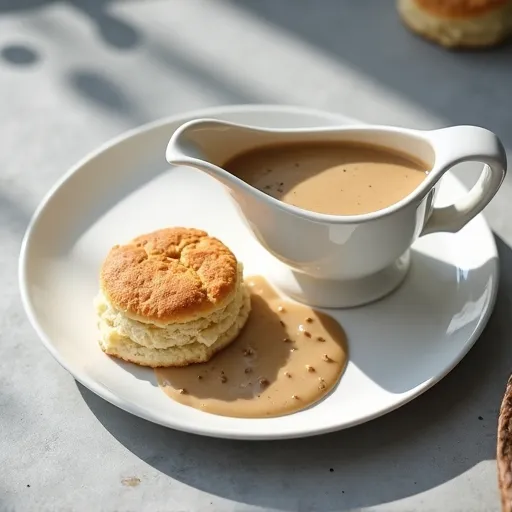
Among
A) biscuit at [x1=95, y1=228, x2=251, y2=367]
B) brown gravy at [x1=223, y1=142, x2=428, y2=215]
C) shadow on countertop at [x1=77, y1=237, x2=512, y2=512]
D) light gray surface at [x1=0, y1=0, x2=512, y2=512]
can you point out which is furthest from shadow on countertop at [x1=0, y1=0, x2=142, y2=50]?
shadow on countertop at [x1=77, y1=237, x2=512, y2=512]

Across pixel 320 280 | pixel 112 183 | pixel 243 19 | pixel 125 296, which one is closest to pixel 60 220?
pixel 112 183

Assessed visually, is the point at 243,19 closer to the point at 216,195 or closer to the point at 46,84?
the point at 46,84

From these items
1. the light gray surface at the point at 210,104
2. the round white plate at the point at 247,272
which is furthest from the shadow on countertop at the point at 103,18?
the round white plate at the point at 247,272

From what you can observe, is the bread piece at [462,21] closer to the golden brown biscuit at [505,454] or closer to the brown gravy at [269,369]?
the brown gravy at [269,369]

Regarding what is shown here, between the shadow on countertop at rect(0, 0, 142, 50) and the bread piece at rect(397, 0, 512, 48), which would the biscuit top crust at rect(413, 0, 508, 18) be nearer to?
the bread piece at rect(397, 0, 512, 48)

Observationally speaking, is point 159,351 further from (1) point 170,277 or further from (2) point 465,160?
(2) point 465,160
